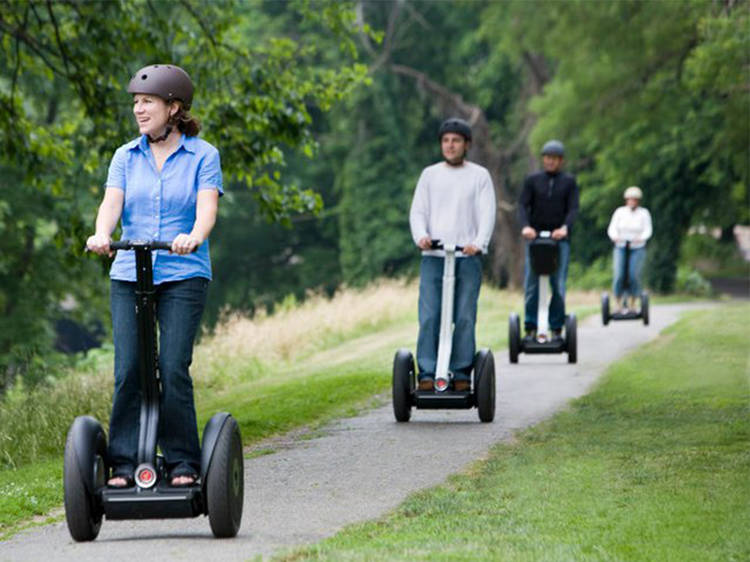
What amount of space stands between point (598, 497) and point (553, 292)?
8566mm

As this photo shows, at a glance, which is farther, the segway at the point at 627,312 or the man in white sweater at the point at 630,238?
the segway at the point at 627,312

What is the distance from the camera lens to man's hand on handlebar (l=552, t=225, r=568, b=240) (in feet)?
49.8

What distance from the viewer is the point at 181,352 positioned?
6.43 metres

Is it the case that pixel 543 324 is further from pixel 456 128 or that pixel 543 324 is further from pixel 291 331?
pixel 291 331

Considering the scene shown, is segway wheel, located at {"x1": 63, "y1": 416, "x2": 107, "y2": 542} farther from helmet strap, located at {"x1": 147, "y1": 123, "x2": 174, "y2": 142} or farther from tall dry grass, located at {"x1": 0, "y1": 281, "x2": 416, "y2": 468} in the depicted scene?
tall dry grass, located at {"x1": 0, "y1": 281, "x2": 416, "y2": 468}

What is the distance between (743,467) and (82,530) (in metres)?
3.84

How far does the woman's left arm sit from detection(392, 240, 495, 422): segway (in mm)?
4587

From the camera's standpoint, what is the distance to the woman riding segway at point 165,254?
6430mm

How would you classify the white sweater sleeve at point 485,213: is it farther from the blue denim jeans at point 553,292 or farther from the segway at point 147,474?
the segway at point 147,474

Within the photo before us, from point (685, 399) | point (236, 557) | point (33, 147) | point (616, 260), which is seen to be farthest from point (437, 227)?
point (616, 260)

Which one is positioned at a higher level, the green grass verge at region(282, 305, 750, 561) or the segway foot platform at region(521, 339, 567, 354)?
the green grass verge at region(282, 305, 750, 561)

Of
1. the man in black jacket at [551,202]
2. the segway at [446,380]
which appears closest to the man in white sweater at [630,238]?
the man in black jacket at [551,202]

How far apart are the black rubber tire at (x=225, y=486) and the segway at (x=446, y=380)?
14.8 feet

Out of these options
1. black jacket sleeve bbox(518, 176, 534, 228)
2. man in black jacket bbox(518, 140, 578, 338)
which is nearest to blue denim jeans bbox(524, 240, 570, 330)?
man in black jacket bbox(518, 140, 578, 338)
